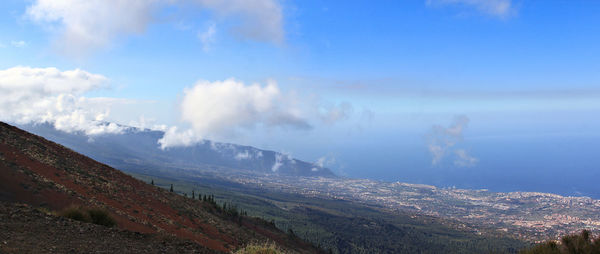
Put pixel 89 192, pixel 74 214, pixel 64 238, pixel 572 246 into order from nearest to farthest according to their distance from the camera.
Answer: pixel 572 246 < pixel 64 238 < pixel 74 214 < pixel 89 192

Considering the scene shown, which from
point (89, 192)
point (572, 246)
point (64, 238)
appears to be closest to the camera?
point (572, 246)

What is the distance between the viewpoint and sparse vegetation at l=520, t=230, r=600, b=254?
398 inches

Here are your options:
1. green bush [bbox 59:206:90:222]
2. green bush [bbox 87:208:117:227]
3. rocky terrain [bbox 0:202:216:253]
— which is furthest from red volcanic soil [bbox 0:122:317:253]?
rocky terrain [bbox 0:202:216:253]

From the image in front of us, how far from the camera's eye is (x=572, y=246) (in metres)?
10.5

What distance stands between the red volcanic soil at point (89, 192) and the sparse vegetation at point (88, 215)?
1.91 metres

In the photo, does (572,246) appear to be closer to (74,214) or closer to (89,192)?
(74,214)

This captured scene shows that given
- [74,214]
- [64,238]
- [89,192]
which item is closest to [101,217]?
[74,214]

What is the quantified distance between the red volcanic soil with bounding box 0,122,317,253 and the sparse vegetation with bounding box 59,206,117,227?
1.91m

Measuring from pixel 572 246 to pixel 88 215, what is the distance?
18.6 meters

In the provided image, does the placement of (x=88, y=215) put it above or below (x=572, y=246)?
below

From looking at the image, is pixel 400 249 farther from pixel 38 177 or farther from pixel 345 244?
pixel 38 177

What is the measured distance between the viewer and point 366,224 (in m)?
140

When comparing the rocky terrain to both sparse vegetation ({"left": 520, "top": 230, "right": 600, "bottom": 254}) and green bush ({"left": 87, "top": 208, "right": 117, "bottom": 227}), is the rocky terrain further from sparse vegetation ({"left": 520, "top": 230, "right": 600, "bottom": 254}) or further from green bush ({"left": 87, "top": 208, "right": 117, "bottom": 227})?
sparse vegetation ({"left": 520, "top": 230, "right": 600, "bottom": 254})

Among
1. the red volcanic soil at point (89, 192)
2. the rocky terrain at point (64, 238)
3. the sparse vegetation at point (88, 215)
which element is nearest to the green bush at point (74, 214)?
the sparse vegetation at point (88, 215)
